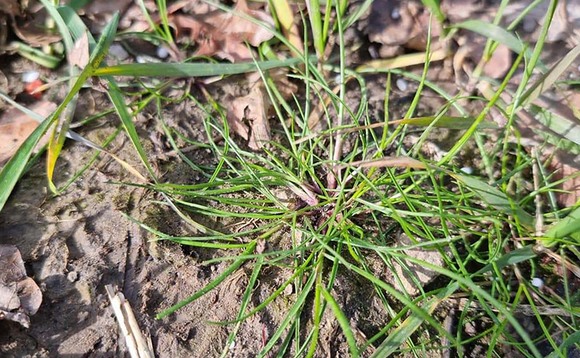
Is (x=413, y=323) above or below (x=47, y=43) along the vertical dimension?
below

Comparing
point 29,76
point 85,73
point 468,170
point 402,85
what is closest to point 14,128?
point 29,76

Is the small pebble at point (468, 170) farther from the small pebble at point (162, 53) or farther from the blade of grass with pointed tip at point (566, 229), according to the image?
the small pebble at point (162, 53)

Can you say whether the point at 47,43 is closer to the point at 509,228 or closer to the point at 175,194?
the point at 175,194

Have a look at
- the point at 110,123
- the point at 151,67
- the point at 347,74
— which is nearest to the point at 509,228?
the point at 347,74

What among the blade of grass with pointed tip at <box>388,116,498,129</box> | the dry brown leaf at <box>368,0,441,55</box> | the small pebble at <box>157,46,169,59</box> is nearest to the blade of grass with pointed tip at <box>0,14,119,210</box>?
the small pebble at <box>157,46,169,59</box>

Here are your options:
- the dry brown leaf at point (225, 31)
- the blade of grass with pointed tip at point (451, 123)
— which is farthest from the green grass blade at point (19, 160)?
the blade of grass with pointed tip at point (451, 123)
